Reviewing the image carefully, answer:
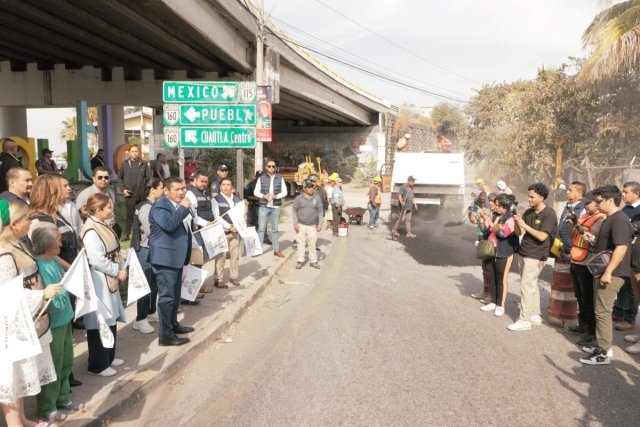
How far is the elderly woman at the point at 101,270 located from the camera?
4.41 m

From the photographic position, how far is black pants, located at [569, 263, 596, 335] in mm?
5926

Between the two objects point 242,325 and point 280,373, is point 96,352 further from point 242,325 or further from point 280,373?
point 242,325

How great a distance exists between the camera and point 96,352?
4551 mm

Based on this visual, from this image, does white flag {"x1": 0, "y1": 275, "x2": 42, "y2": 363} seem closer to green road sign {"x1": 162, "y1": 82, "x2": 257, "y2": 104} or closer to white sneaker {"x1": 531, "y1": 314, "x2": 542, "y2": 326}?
white sneaker {"x1": 531, "y1": 314, "x2": 542, "y2": 326}

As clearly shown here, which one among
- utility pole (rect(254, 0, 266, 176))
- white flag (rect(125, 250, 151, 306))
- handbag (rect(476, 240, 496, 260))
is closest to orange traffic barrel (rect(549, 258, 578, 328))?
handbag (rect(476, 240, 496, 260))

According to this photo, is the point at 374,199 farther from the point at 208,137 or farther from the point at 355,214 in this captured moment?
the point at 208,137

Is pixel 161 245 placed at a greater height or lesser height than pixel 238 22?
lesser

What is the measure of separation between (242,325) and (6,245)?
12.1 ft

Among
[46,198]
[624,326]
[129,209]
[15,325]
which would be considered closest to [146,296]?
[46,198]

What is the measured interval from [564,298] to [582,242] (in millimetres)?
919

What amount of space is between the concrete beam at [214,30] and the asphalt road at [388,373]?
316 inches

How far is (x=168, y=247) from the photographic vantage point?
17.0 feet

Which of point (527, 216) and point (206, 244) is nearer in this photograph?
point (527, 216)

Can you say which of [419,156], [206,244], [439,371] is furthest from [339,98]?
[439,371]
